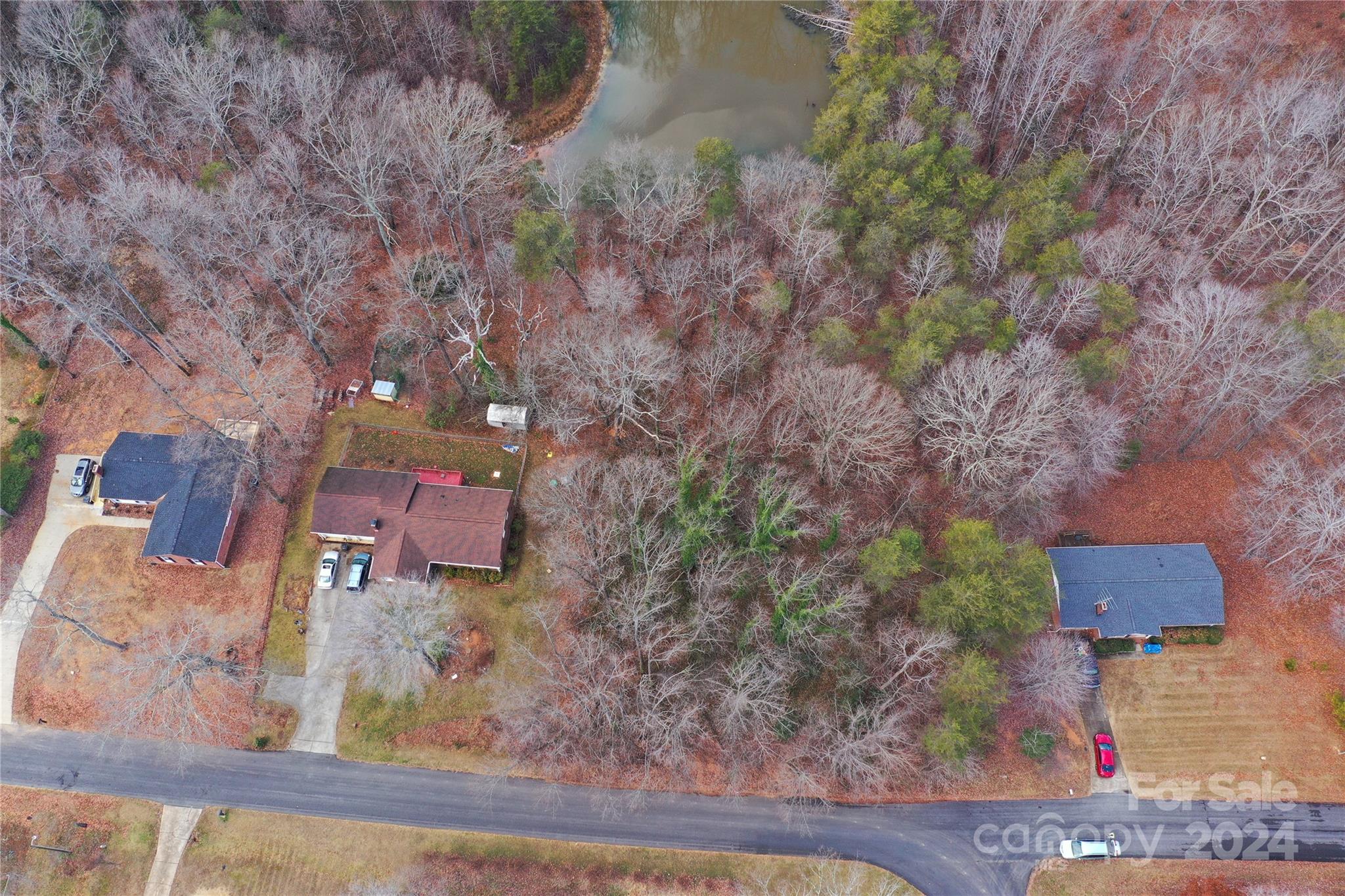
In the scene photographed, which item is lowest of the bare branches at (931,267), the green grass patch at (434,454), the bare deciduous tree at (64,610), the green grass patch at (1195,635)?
the bare deciduous tree at (64,610)

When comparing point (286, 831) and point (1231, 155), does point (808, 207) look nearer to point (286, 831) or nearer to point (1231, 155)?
point (1231, 155)

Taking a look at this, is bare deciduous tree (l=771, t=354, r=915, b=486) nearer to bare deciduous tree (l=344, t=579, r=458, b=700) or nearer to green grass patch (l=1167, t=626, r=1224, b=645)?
green grass patch (l=1167, t=626, r=1224, b=645)

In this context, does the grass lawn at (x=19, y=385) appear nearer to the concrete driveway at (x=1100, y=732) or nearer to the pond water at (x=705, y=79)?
the pond water at (x=705, y=79)

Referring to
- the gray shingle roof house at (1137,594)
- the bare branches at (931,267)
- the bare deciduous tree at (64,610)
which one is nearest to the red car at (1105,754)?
the gray shingle roof house at (1137,594)

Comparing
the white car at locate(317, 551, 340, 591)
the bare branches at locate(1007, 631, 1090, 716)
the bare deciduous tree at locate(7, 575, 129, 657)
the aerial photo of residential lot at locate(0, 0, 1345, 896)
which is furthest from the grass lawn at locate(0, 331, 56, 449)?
the bare branches at locate(1007, 631, 1090, 716)

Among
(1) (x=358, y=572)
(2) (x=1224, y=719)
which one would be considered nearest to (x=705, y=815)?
(1) (x=358, y=572)

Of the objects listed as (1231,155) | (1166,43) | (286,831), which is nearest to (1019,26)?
(1166,43)
